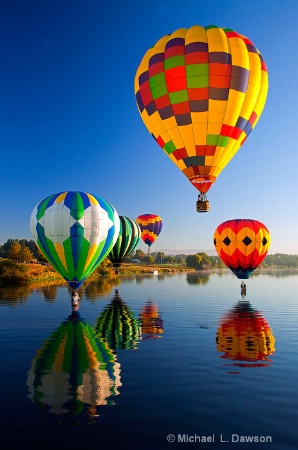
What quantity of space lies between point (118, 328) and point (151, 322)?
3048 mm

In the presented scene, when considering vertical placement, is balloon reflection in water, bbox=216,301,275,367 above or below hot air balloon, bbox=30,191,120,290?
below

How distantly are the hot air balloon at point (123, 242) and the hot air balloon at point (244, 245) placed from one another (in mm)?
12427

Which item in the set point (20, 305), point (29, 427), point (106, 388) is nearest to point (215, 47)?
point (106, 388)

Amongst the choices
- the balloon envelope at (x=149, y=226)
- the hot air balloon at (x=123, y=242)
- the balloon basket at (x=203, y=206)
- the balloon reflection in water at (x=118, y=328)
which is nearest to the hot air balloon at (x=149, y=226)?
the balloon envelope at (x=149, y=226)

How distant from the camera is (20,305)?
102 feet

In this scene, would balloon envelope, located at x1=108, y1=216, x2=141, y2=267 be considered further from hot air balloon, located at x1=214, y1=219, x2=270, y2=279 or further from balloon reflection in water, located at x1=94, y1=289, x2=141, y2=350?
balloon reflection in water, located at x1=94, y1=289, x2=141, y2=350

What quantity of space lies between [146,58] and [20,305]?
24.3m

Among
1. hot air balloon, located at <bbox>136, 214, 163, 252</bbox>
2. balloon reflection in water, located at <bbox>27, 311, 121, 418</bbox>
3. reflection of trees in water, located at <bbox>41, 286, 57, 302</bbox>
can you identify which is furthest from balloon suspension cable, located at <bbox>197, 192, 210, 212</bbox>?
hot air balloon, located at <bbox>136, 214, 163, 252</bbox>

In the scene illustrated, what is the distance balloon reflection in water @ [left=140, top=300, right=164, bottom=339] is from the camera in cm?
1935

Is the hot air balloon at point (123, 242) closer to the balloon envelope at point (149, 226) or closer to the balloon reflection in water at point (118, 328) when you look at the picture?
the balloon reflection in water at point (118, 328)

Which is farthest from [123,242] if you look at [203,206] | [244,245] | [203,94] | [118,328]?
[203,94]

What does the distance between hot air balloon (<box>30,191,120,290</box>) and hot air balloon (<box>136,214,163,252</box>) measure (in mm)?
53449

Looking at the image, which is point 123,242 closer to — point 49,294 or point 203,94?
point 49,294

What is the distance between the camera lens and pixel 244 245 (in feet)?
128
